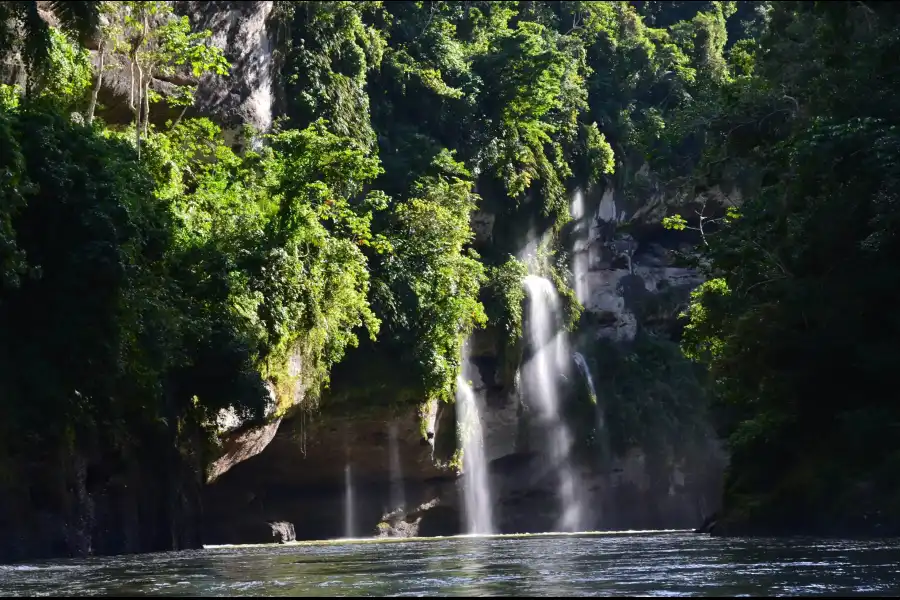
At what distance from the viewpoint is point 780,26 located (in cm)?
2850

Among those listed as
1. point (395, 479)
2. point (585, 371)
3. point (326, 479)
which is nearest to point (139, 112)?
point (326, 479)

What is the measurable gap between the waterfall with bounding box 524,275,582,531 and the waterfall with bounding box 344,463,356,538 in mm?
9726

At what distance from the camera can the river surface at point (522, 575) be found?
29.2 feet

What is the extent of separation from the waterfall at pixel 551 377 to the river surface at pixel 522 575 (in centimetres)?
3086

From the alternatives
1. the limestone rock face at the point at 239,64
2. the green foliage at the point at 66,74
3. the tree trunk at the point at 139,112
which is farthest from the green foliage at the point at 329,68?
the green foliage at the point at 66,74

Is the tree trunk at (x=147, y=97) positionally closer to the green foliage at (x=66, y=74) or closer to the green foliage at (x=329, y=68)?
the green foliage at (x=66, y=74)

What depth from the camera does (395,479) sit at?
40031 millimetres

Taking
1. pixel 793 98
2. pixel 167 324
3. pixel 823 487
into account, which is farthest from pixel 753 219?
pixel 167 324

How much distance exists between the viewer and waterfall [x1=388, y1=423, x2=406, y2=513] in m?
38.5

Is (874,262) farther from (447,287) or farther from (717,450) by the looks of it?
(717,450)

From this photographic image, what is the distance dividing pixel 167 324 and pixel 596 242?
117 ft

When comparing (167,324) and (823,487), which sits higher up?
(167,324)

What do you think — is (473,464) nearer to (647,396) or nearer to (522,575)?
(647,396)

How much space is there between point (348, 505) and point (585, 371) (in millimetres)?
14209
